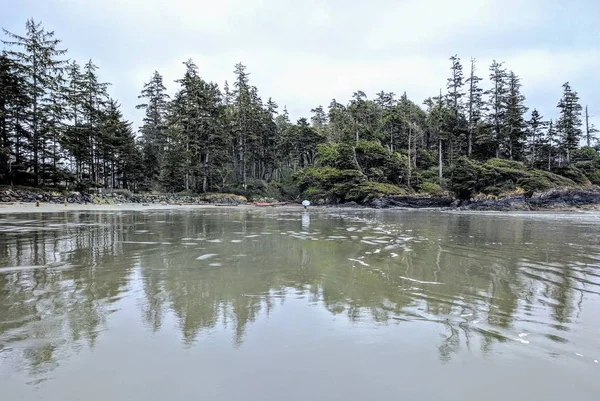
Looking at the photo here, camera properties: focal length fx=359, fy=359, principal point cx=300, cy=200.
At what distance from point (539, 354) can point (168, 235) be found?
10.5 metres

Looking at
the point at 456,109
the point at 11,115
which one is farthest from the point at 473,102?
the point at 11,115

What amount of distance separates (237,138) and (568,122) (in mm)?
48709

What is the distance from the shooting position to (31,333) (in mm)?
3385

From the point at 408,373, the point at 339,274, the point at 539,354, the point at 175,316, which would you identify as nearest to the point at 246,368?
the point at 408,373

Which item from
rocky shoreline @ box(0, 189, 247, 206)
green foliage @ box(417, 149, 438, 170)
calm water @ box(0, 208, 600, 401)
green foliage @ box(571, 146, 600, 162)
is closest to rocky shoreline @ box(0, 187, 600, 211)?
rocky shoreline @ box(0, 189, 247, 206)

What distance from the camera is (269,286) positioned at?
5359mm

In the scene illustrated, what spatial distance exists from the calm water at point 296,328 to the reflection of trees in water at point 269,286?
0.03 metres

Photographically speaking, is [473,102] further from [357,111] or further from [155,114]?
[155,114]

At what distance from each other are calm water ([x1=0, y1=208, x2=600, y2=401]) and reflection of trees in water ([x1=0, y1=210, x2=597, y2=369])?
0.03 metres

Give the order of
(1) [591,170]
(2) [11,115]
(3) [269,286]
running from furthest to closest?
1. (1) [591,170]
2. (2) [11,115]
3. (3) [269,286]

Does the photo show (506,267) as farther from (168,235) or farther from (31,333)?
(168,235)

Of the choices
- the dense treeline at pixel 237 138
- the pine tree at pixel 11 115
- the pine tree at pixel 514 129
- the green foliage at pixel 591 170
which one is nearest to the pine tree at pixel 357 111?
the dense treeline at pixel 237 138

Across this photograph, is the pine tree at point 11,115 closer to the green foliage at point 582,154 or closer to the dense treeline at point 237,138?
the dense treeline at point 237,138

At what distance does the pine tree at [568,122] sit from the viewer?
50003 millimetres
